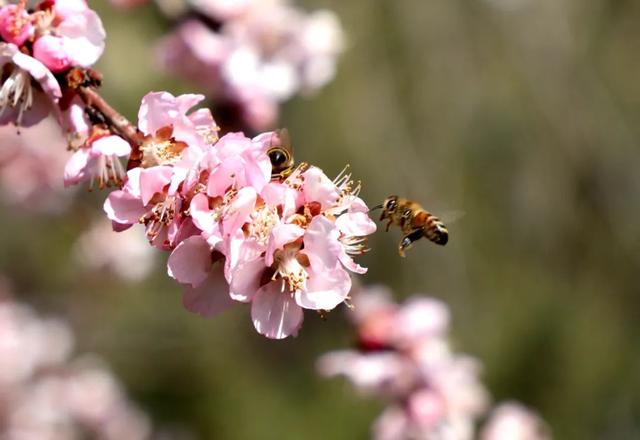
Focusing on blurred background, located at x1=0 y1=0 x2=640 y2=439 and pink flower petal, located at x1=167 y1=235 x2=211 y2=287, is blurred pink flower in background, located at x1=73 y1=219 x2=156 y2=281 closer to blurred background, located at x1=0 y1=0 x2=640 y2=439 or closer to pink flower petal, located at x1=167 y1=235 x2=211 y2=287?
blurred background, located at x1=0 y1=0 x2=640 y2=439

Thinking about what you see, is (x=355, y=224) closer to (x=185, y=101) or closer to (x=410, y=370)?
(x=185, y=101)

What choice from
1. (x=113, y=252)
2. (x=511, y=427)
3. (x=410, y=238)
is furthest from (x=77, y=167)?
(x=113, y=252)

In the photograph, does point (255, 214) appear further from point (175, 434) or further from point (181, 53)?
point (175, 434)

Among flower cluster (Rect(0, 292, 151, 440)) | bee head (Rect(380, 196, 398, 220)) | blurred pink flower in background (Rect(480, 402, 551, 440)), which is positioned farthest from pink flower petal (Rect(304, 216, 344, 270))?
flower cluster (Rect(0, 292, 151, 440))

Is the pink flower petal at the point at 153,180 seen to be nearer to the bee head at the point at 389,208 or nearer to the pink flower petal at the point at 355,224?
the pink flower petal at the point at 355,224

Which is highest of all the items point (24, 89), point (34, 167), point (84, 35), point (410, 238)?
point (34, 167)

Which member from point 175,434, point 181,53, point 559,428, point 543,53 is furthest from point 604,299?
point 181,53
